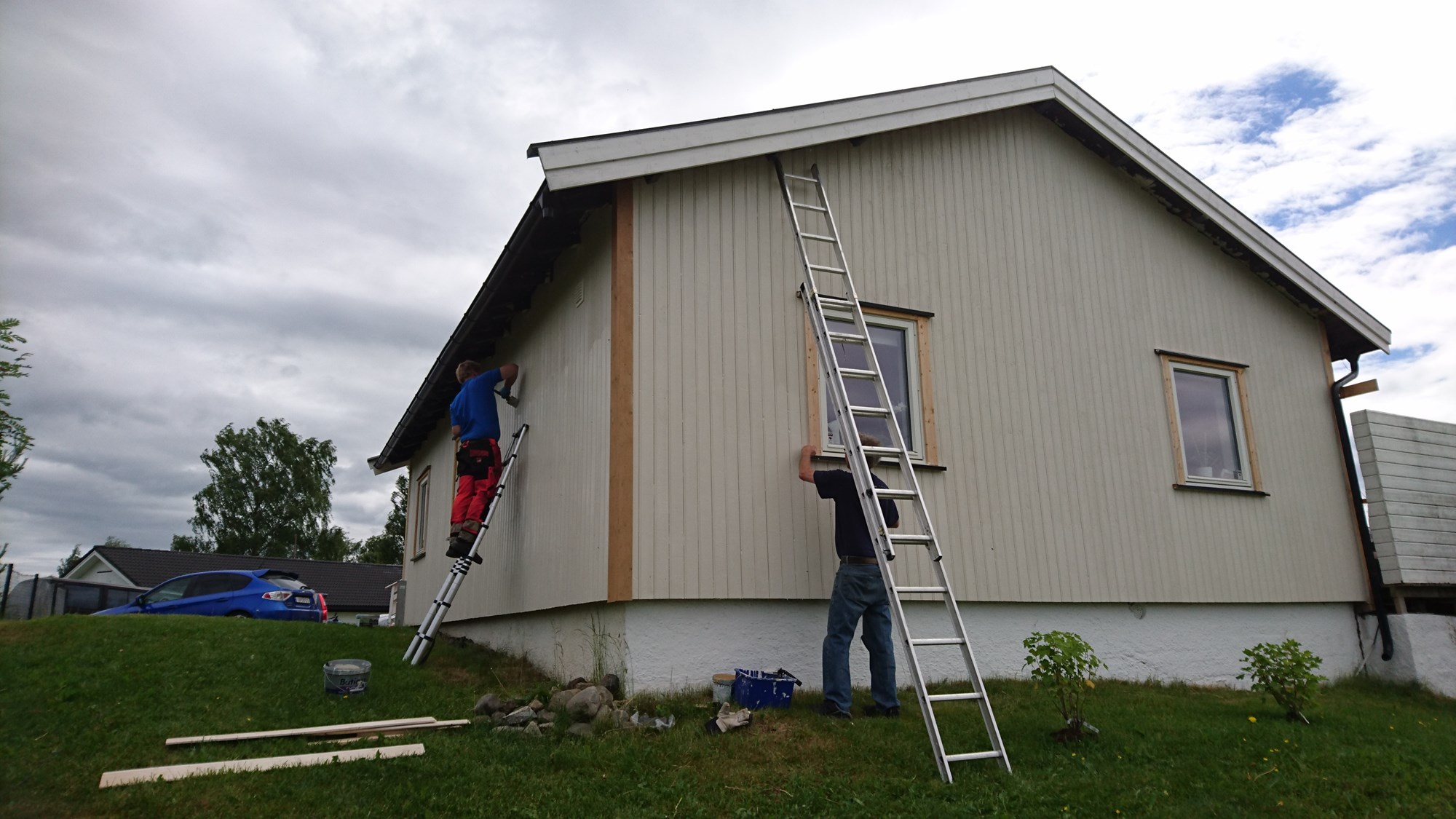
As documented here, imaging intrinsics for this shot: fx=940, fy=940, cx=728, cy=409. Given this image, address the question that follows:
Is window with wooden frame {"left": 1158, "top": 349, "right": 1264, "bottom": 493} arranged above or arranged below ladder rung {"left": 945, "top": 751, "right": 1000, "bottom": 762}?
above

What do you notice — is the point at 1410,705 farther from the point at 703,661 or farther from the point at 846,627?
the point at 703,661

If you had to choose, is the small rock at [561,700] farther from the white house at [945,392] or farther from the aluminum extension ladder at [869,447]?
Answer: the aluminum extension ladder at [869,447]

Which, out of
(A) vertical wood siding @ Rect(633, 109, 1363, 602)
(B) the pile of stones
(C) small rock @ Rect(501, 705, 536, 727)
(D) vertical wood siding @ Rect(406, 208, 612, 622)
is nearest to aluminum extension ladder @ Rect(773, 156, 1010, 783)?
(A) vertical wood siding @ Rect(633, 109, 1363, 602)

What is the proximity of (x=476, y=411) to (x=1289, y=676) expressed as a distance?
7.53 meters

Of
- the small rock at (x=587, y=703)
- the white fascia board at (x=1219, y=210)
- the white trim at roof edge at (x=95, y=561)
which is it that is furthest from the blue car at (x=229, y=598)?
the white trim at roof edge at (x=95, y=561)

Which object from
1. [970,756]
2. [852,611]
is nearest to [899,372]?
[852,611]

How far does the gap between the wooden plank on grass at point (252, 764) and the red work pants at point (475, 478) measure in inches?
156

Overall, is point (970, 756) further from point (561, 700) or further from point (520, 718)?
point (520, 718)

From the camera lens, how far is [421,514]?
17.6 m

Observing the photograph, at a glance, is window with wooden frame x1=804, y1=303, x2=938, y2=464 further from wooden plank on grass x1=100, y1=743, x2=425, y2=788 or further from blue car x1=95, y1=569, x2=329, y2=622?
blue car x1=95, y1=569, x2=329, y2=622

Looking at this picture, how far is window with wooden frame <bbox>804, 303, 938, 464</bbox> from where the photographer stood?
818cm

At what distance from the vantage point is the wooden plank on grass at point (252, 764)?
16.4 feet

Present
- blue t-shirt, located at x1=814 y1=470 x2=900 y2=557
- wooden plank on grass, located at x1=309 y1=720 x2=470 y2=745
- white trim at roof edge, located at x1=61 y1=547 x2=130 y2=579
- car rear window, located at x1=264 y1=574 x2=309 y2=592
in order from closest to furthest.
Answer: wooden plank on grass, located at x1=309 y1=720 x2=470 y2=745
blue t-shirt, located at x1=814 y1=470 x2=900 y2=557
car rear window, located at x1=264 y1=574 x2=309 y2=592
white trim at roof edge, located at x1=61 y1=547 x2=130 y2=579

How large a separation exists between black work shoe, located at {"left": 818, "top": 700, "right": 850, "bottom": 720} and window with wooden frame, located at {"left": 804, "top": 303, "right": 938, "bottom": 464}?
7.69 feet
